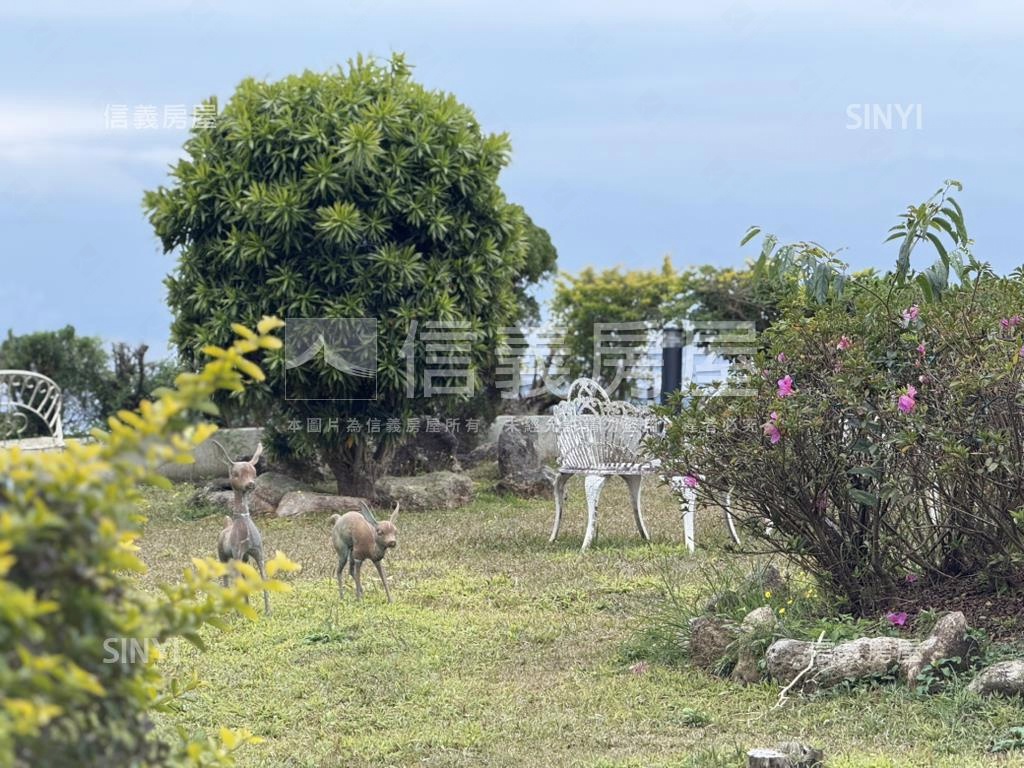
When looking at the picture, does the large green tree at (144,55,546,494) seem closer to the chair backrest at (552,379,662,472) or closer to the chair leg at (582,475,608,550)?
the chair backrest at (552,379,662,472)

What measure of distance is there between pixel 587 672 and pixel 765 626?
2.68ft

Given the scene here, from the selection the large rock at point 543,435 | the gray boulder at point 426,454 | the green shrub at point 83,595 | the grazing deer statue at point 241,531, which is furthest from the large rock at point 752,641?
the large rock at point 543,435

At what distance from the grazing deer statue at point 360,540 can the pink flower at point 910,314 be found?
9.23 feet

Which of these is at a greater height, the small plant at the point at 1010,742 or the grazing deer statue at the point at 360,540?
the grazing deer statue at the point at 360,540

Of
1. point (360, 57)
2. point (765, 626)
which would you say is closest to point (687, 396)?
point (765, 626)

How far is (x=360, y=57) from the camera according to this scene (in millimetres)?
11938

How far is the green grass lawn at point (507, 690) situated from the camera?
456 cm

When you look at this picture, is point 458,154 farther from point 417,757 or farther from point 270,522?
point 417,757

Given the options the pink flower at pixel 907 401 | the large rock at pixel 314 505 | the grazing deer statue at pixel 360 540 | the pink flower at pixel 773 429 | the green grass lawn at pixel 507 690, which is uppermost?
the pink flower at pixel 907 401

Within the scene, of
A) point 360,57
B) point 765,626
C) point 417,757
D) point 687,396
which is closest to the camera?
point 417,757

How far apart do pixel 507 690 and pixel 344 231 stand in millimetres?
6300

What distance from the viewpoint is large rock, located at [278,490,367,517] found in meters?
11.1

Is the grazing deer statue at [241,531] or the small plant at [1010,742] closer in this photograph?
the small plant at [1010,742]

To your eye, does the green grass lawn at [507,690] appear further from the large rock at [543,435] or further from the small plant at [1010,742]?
the large rock at [543,435]
